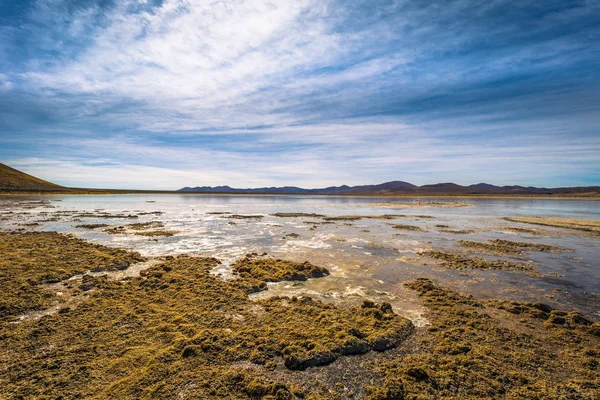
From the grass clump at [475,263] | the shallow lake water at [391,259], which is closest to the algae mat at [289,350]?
the shallow lake water at [391,259]

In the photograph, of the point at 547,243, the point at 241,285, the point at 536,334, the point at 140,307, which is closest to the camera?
the point at 536,334

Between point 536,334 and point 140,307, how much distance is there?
12529mm

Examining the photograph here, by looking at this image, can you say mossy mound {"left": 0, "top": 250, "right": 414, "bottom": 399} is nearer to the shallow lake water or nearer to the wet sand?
Answer: the wet sand

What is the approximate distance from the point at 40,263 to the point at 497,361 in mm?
19493

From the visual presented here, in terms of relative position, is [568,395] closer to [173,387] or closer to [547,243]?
[173,387]

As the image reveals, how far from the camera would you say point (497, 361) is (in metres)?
6.54

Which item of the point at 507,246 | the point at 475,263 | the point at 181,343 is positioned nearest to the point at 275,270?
the point at 181,343

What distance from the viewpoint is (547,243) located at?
22.1 metres

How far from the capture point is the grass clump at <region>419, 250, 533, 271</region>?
1500 centimetres

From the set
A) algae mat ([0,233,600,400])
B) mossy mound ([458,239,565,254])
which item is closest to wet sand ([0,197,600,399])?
algae mat ([0,233,600,400])

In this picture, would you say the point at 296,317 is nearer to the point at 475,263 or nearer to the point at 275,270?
the point at 275,270

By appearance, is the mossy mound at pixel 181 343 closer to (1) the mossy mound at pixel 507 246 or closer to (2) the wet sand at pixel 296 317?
(2) the wet sand at pixel 296 317

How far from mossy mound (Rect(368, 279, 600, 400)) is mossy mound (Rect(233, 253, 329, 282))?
5.83 m

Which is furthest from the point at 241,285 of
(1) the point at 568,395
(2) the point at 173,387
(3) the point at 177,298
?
(1) the point at 568,395
